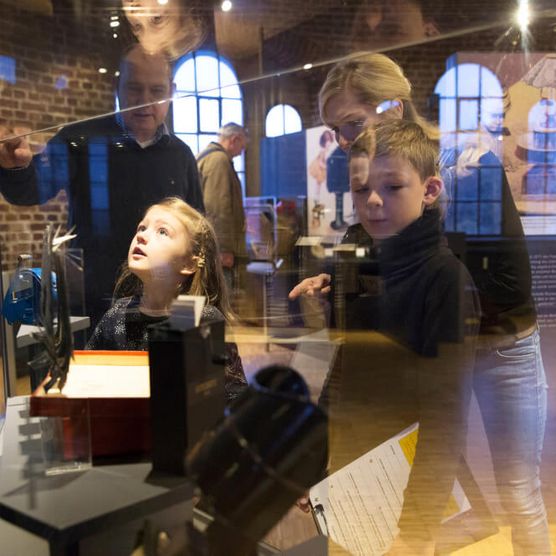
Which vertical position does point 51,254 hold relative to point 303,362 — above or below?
above

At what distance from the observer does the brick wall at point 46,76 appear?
1.85 metres

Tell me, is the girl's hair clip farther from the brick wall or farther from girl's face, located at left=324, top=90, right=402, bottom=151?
the brick wall

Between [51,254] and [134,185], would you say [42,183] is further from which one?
[51,254]

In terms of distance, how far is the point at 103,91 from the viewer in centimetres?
182

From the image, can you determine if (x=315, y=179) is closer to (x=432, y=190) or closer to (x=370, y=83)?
(x=370, y=83)

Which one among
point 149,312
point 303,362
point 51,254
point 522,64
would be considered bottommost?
point 303,362

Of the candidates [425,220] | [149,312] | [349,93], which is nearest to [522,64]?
[349,93]

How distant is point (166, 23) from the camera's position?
6.13 ft

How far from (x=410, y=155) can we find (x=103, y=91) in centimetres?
109

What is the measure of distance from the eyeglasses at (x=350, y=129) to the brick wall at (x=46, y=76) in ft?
2.35

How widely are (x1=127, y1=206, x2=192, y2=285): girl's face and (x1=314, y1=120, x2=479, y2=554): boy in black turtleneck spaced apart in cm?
42

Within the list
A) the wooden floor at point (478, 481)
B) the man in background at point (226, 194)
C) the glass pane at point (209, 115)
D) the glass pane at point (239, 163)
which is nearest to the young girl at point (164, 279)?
the wooden floor at point (478, 481)

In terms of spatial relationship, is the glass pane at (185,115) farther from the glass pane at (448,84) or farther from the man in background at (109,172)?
the glass pane at (448,84)

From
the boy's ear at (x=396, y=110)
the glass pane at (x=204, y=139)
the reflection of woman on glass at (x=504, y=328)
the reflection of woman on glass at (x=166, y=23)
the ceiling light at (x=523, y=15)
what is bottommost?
the reflection of woman on glass at (x=504, y=328)
